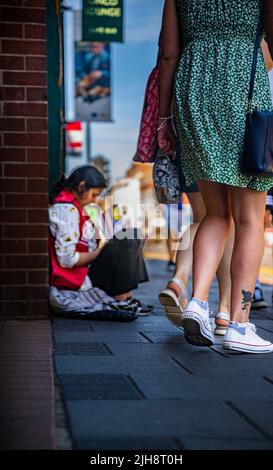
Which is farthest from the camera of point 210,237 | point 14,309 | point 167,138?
point 14,309

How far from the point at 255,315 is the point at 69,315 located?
127 cm

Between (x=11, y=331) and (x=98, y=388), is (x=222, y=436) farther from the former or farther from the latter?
(x=11, y=331)

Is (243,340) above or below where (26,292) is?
above

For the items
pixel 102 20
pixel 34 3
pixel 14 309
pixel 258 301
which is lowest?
pixel 258 301

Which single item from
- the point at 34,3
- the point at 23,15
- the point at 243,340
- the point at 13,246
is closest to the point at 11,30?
the point at 23,15

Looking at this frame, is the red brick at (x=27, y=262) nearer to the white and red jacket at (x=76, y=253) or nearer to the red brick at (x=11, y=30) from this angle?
the white and red jacket at (x=76, y=253)

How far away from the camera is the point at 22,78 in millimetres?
4984

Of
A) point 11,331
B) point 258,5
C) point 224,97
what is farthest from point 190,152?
point 11,331

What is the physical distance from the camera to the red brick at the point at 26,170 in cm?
497

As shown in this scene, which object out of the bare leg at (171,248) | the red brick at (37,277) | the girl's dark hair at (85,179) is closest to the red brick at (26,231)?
the red brick at (37,277)

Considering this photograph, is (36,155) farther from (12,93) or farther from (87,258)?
(87,258)

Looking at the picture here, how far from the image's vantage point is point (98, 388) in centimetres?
280

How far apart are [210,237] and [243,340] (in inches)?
20.7

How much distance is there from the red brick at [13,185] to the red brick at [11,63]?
0.69m
